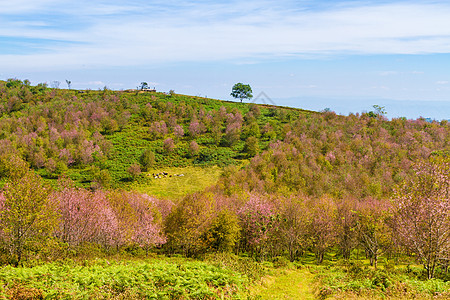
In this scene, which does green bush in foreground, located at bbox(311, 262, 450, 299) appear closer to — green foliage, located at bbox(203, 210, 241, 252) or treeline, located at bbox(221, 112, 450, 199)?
green foliage, located at bbox(203, 210, 241, 252)

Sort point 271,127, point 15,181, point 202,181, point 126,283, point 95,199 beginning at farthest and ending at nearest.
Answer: point 271,127
point 202,181
point 95,199
point 15,181
point 126,283

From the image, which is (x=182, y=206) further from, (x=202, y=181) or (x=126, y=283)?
(x=202, y=181)

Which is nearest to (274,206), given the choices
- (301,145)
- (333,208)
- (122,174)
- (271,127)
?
(333,208)

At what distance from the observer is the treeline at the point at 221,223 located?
1053 inches

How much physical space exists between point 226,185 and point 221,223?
38769 millimetres

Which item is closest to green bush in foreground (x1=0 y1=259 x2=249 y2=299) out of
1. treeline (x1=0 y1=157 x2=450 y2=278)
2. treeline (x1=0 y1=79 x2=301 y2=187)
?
treeline (x1=0 y1=157 x2=450 y2=278)

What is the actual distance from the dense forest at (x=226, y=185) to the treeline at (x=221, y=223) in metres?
0.19

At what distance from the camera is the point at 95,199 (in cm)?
4481

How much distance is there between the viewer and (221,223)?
4294cm

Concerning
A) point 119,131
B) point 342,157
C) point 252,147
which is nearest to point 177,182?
point 252,147

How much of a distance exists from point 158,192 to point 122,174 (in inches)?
842

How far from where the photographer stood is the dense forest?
2867 cm

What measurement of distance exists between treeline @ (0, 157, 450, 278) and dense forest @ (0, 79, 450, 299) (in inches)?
7.4

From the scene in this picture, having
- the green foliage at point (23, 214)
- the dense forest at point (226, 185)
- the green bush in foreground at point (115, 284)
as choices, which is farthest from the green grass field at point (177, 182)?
the green bush in foreground at point (115, 284)
